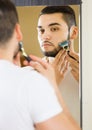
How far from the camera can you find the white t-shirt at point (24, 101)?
0.74 metres

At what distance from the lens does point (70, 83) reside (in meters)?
1.79

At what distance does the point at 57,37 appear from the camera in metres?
1.81

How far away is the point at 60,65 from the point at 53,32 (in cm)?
25

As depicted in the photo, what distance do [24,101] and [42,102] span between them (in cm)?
5

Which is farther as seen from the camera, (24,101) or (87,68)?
(87,68)

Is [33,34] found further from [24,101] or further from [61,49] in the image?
[24,101]

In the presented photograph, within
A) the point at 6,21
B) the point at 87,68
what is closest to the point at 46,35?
the point at 87,68

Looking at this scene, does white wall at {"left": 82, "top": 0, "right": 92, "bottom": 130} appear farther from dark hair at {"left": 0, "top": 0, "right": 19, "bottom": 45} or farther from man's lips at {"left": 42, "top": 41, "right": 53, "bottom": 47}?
dark hair at {"left": 0, "top": 0, "right": 19, "bottom": 45}

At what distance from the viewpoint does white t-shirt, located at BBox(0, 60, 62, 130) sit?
74cm

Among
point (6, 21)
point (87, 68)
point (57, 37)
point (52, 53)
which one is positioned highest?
point (6, 21)

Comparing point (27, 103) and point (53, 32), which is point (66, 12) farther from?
point (27, 103)

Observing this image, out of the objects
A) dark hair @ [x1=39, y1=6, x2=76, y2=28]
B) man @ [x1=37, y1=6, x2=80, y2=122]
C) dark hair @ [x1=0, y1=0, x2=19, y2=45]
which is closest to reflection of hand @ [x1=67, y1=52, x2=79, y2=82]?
man @ [x1=37, y1=6, x2=80, y2=122]

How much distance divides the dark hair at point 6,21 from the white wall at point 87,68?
3.29ft

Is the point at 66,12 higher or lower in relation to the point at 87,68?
higher
